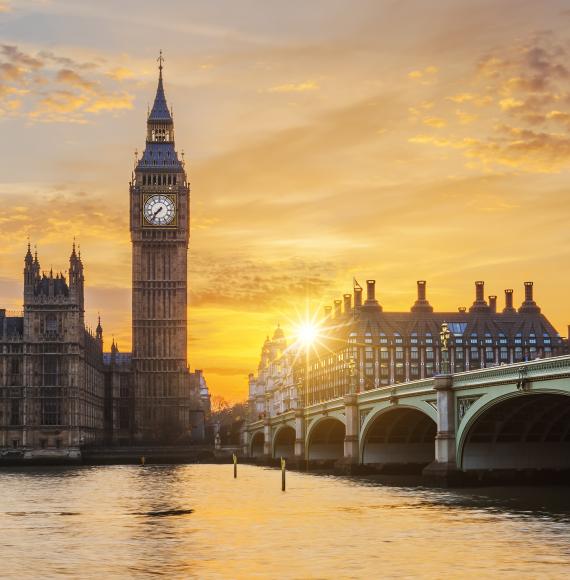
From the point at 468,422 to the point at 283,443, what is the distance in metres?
90.2

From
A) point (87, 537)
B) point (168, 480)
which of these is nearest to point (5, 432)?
point (168, 480)

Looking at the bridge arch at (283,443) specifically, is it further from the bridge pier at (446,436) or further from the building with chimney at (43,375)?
the bridge pier at (446,436)

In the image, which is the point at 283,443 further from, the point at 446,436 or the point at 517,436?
the point at 446,436

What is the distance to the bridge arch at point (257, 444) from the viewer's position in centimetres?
17750

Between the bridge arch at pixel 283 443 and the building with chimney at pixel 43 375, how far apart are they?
33.3 meters

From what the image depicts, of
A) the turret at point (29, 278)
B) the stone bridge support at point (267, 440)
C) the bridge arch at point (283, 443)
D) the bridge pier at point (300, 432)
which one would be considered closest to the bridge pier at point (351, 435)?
the bridge pier at point (300, 432)

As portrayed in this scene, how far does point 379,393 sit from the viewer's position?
90.6 m

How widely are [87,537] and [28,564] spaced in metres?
8.43

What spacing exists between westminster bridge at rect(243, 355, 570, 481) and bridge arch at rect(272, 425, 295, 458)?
151 ft

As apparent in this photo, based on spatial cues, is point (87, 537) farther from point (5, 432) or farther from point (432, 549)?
point (5, 432)

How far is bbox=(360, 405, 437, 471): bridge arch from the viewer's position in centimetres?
9719

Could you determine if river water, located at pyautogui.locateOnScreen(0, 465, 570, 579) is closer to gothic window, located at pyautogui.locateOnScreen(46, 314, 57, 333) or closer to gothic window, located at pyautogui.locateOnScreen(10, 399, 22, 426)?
gothic window, located at pyautogui.locateOnScreen(10, 399, 22, 426)

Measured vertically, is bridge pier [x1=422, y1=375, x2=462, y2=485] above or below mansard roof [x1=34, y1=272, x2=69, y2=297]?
below

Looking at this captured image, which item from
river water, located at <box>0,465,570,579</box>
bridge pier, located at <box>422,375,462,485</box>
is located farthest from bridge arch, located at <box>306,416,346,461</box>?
bridge pier, located at <box>422,375,462,485</box>
